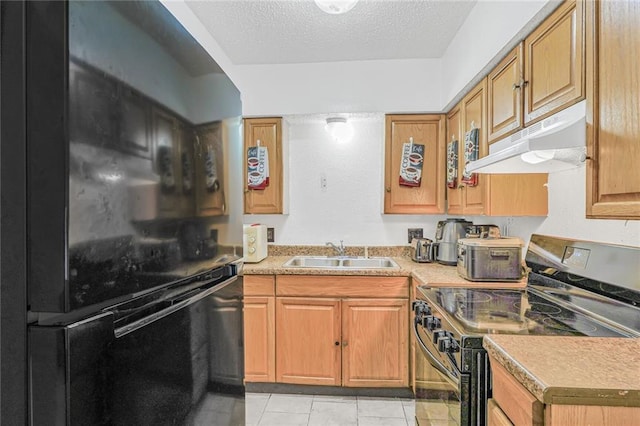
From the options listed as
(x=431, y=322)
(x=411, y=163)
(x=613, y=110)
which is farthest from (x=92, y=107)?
(x=411, y=163)

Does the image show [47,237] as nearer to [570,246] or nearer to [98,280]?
[98,280]

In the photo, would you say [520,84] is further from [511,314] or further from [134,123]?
[134,123]

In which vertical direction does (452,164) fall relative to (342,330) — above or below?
above

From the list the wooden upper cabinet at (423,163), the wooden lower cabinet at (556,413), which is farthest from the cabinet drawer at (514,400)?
the wooden upper cabinet at (423,163)

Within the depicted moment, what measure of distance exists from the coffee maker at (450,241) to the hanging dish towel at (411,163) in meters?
0.42

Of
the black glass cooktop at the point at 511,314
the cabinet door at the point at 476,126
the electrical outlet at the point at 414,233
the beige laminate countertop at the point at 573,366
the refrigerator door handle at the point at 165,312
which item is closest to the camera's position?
the refrigerator door handle at the point at 165,312

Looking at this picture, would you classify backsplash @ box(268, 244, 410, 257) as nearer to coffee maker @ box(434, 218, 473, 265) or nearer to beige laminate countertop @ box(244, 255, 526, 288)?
beige laminate countertop @ box(244, 255, 526, 288)

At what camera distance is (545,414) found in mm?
754

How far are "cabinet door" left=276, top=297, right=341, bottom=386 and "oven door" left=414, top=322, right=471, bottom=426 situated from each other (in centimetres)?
68

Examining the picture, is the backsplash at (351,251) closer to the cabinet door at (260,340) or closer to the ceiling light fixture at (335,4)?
the cabinet door at (260,340)

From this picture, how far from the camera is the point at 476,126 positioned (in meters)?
2.09

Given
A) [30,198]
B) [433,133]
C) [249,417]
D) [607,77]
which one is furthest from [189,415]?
[433,133]

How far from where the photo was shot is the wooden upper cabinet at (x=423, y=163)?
271 cm

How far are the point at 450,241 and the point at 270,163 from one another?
152cm
